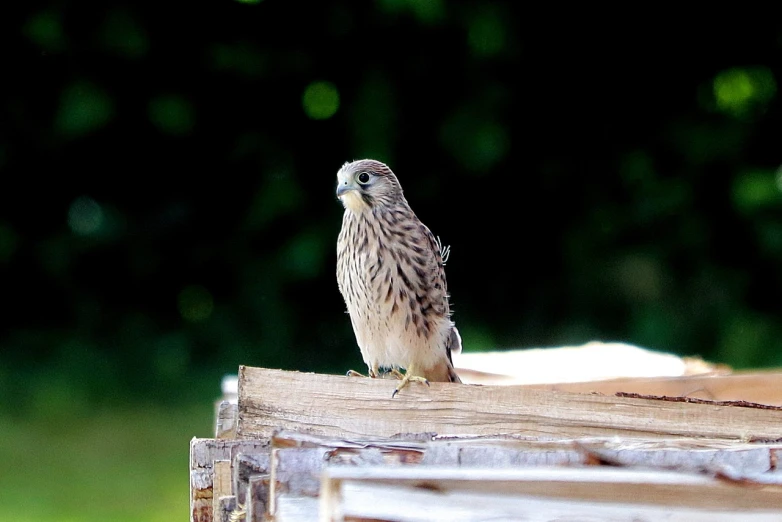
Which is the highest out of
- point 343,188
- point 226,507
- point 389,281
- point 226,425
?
point 343,188

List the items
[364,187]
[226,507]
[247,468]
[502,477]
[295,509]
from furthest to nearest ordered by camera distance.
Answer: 1. [364,187]
2. [226,507]
3. [247,468]
4. [295,509]
5. [502,477]

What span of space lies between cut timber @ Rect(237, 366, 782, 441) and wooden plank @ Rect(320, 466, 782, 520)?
521 millimetres

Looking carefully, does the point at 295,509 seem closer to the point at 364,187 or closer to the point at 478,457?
the point at 478,457

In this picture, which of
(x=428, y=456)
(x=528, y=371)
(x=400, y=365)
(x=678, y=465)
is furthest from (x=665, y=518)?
(x=528, y=371)

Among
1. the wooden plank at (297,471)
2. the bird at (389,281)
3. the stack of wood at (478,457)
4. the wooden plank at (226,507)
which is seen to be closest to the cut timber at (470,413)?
the stack of wood at (478,457)

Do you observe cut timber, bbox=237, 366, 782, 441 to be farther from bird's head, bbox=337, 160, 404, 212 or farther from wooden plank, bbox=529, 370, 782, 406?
bird's head, bbox=337, 160, 404, 212

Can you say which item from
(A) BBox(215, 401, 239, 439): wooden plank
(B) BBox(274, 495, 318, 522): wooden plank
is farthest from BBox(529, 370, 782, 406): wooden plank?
(B) BBox(274, 495, 318, 522): wooden plank

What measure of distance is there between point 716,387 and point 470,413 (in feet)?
3.66

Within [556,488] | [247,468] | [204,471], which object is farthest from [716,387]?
[556,488]

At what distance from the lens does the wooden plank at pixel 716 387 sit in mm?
2762

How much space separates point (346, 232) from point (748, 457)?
212cm

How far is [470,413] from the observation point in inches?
76.3

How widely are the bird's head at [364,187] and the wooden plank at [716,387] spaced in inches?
34.2

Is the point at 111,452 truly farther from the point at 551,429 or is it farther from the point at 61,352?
the point at 551,429
